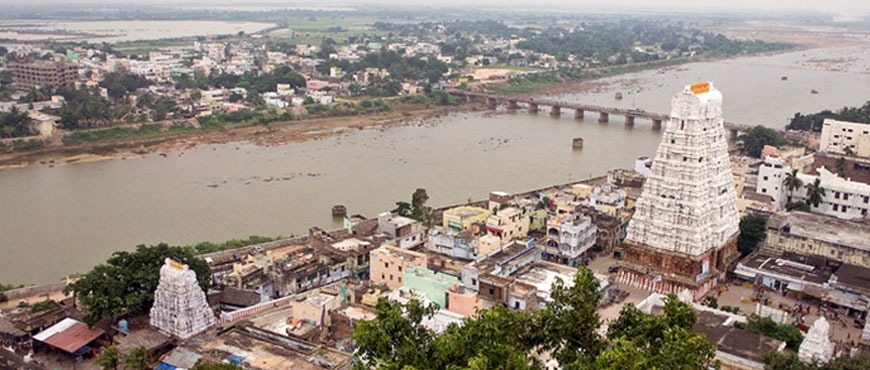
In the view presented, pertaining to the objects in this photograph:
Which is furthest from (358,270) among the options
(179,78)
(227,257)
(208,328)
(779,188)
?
(179,78)

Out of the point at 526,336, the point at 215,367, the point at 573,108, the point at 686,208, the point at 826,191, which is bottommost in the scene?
the point at 573,108

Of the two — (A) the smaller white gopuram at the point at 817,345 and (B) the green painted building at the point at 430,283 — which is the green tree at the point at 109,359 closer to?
(B) the green painted building at the point at 430,283

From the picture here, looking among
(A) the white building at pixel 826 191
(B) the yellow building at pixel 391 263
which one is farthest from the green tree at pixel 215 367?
(A) the white building at pixel 826 191

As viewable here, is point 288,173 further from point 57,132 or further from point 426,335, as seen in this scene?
point 426,335

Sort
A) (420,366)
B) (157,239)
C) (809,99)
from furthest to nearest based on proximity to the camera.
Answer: (809,99) < (157,239) < (420,366)

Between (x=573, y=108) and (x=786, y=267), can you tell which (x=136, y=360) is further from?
(x=573, y=108)

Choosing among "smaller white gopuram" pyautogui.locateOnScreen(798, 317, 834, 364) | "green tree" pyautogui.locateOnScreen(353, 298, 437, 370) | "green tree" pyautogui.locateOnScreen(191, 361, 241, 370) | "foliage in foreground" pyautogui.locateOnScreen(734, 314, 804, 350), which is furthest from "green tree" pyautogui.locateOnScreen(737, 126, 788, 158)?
"green tree" pyautogui.locateOnScreen(191, 361, 241, 370)

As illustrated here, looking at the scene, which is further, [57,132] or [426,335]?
[57,132]

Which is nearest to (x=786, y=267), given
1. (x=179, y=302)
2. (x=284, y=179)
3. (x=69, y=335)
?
(x=179, y=302)
